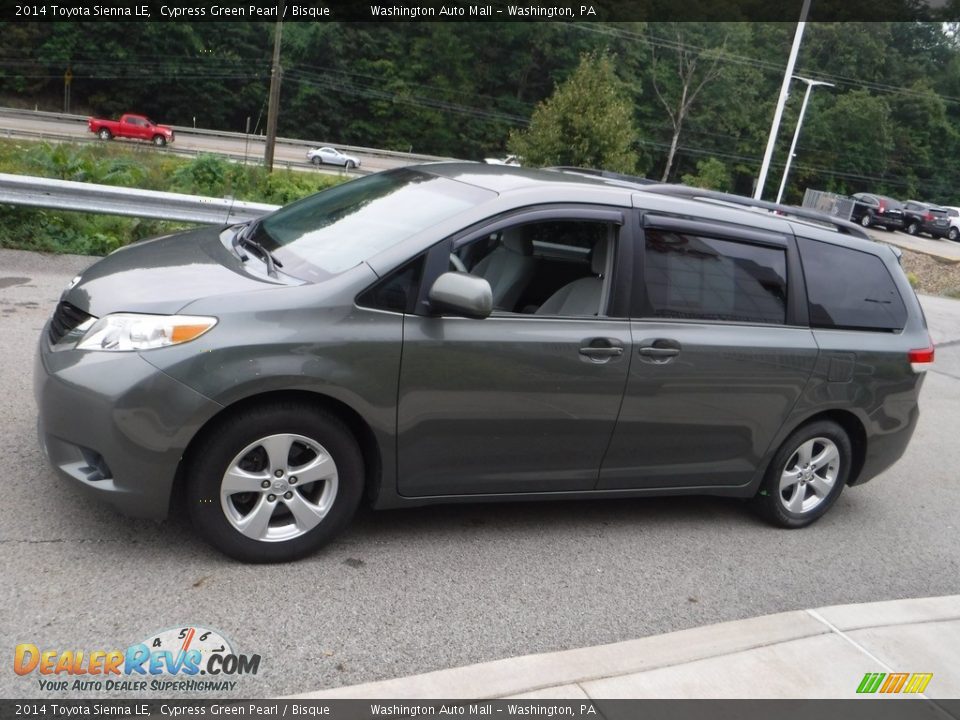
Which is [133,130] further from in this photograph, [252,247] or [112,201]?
[252,247]

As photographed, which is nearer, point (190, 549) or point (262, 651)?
point (262, 651)

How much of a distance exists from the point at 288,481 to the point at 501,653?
111cm

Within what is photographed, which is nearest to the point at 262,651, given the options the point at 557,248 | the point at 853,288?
the point at 557,248

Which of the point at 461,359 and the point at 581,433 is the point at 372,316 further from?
the point at 581,433

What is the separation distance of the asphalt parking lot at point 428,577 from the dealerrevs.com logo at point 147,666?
0.04 metres

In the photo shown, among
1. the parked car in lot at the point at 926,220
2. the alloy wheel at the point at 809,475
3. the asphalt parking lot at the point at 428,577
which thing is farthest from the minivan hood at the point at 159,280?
the parked car in lot at the point at 926,220

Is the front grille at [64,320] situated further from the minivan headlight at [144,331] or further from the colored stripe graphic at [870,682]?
the colored stripe graphic at [870,682]

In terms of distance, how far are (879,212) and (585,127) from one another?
96.7ft

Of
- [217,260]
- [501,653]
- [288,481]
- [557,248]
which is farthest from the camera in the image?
[557,248]

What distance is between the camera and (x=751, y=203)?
545 centimetres

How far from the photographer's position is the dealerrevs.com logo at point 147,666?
10.2ft

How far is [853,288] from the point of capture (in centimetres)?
544

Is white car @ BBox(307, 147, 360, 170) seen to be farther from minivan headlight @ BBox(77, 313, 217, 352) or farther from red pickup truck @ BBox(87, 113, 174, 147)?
minivan headlight @ BBox(77, 313, 217, 352)

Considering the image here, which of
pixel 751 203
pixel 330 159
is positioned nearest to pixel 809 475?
pixel 751 203
